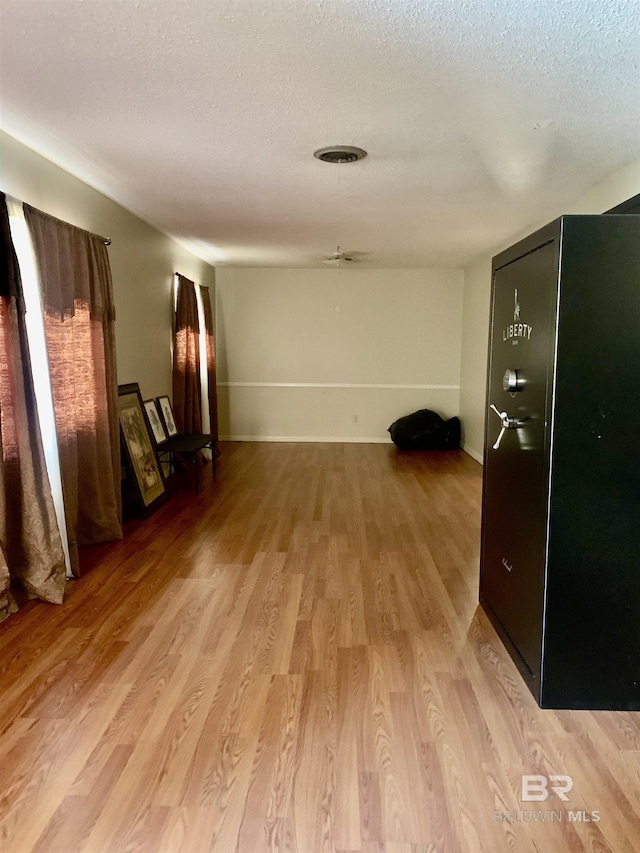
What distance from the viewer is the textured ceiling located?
1883 mm

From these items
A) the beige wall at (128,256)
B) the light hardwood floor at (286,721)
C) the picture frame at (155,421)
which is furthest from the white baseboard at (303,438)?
the light hardwood floor at (286,721)

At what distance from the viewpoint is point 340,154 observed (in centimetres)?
315

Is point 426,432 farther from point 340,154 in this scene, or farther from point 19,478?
point 19,478

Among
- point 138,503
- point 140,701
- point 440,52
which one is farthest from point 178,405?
point 440,52

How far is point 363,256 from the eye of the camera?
267 inches

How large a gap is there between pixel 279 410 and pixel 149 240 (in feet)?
11.6

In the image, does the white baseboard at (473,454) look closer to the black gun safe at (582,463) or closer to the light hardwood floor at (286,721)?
the light hardwood floor at (286,721)

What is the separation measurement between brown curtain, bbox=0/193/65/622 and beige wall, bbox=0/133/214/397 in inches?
18.8

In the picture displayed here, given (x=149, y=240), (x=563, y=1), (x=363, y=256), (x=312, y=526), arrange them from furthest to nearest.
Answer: (x=363, y=256)
(x=149, y=240)
(x=312, y=526)
(x=563, y=1)

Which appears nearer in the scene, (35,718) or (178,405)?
(35,718)

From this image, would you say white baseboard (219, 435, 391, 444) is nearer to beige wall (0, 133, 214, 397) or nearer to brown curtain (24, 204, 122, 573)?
beige wall (0, 133, 214, 397)

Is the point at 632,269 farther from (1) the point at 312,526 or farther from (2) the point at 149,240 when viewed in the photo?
(2) the point at 149,240

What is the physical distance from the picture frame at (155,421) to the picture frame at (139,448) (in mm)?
161

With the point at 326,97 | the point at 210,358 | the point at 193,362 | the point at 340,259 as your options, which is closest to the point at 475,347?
the point at 340,259
